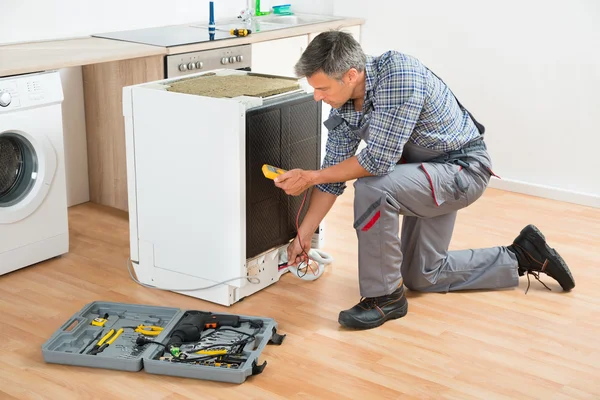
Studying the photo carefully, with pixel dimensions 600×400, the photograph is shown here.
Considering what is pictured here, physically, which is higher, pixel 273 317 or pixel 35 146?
pixel 35 146

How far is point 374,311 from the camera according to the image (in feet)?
8.93

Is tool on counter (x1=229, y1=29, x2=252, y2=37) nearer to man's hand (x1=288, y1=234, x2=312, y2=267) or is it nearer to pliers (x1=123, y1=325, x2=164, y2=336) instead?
man's hand (x1=288, y1=234, x2=312, y2=267)

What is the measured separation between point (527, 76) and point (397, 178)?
174cm

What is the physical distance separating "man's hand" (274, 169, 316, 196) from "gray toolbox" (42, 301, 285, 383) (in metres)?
0.45

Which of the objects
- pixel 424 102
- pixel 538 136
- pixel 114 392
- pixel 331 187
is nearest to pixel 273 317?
pixel 331 187

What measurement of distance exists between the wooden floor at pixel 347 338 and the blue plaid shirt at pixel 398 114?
1.86ft

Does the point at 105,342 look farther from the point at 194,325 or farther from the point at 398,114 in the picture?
the point at 398,114

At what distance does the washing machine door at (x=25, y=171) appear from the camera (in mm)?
3102

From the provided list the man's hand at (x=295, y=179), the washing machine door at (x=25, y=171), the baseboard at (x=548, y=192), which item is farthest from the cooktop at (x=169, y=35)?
the baseboard at (x=548, y=192)

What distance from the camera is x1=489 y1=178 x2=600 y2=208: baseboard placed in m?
4.06

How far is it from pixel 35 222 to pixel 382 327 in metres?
1.44

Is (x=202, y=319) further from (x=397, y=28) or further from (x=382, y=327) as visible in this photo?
(x=397, y=28)

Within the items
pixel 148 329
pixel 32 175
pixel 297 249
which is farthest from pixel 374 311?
pixel 32 175

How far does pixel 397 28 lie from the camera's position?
14.8 feet
